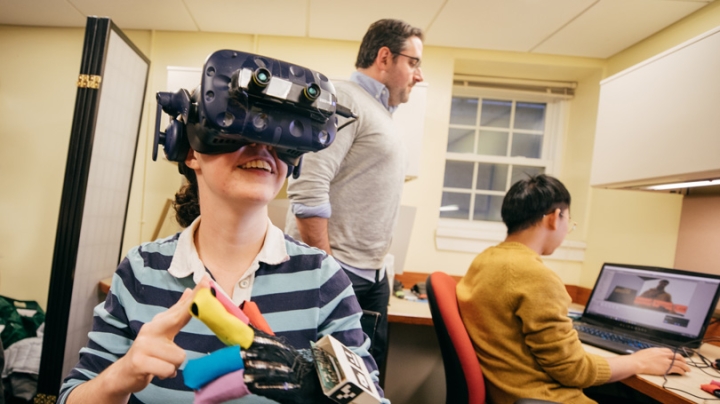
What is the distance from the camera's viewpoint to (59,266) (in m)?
1.98

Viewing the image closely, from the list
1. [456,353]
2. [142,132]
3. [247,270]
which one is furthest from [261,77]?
[142,132]

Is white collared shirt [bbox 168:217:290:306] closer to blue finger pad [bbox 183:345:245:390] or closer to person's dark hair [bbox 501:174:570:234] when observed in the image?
blue finger pad [bbox 183:345:245:390]

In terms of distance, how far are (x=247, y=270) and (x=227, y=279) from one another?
4 centimetres

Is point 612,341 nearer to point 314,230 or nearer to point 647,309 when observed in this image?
point 647,309

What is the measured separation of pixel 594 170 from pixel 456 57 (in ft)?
4.32

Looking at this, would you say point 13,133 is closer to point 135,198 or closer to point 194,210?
point 135,198

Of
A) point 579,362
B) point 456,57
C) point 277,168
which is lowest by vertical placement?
point 579,362

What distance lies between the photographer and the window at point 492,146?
3.26 metres

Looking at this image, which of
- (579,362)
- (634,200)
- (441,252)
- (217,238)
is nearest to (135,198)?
(441,252)

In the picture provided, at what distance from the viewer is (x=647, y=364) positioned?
1.33 m

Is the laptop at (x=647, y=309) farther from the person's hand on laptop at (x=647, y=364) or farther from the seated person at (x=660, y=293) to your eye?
the person's hand on laptop at (x=647, y=364)

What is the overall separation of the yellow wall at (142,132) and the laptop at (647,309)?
37.8 inches

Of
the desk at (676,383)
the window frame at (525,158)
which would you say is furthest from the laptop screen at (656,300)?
the window frame at (525,158)

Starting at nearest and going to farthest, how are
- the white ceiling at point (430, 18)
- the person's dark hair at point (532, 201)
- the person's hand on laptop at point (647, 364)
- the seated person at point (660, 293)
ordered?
the person's hand on laptop at point (647, 364) → the person's dark hair at point (532, 201) → the seated person at point (660, 293) → the white ceiling at point (430, 18)
